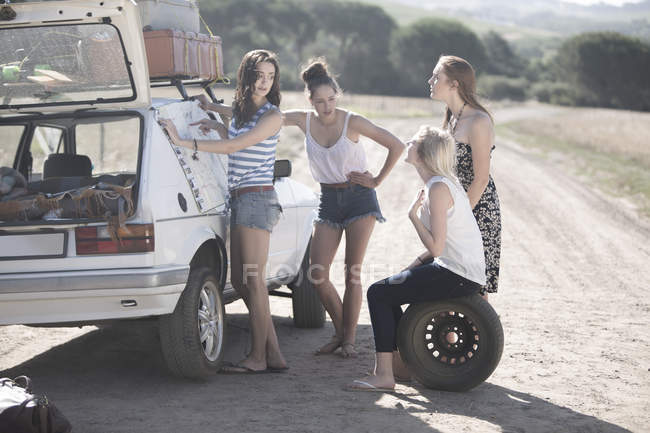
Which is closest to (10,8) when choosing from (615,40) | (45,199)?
(45,199)

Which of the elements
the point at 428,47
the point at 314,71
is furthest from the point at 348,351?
the point at 428,47

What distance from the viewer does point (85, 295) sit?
4.93 meters

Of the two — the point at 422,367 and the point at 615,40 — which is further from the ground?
the point at 615,40

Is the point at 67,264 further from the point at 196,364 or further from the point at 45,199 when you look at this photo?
the point at 196,364

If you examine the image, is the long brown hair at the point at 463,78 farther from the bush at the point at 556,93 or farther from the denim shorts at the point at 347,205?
the bush at the point at 556,93

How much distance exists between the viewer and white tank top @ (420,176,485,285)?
5.26 meters

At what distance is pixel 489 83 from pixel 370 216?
9367cm

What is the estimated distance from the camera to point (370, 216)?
619cm

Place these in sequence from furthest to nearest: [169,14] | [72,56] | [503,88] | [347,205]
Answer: [503,88] < [169,14] < [347,205] < [72,56]

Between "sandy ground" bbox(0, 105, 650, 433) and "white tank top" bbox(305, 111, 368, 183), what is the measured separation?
1313 millimetres

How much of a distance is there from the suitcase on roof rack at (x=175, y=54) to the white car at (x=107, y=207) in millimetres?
244

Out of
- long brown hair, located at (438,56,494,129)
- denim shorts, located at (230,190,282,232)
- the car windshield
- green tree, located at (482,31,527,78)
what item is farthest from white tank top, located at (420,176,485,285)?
green tree, located at (482,31,527,78)

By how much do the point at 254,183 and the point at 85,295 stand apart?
1343 mm

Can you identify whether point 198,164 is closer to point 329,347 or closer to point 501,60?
point 329,347
